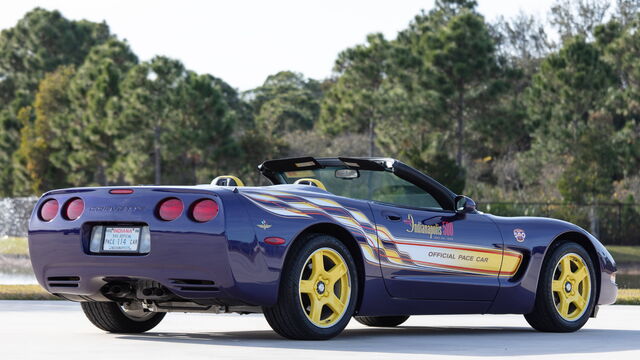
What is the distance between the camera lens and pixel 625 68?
135 feet

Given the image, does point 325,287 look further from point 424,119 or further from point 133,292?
point 424,119

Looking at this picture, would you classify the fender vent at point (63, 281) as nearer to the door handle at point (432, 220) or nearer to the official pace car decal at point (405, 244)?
the official pace car decal at point (405, 244)

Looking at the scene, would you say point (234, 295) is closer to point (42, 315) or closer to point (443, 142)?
point (42, 315)

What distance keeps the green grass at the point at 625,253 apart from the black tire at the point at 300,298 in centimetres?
2804

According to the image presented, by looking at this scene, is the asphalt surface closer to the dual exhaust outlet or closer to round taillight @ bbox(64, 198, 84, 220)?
the dual exhaust outlet

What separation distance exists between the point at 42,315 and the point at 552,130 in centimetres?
3134

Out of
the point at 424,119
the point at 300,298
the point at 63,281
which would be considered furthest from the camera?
the point at 424,119

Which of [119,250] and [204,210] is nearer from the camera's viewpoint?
[204,210]

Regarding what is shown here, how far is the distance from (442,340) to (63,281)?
2.60 meters

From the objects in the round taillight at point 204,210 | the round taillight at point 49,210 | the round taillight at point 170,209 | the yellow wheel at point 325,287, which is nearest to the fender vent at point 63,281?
the round taillight at point 49,210

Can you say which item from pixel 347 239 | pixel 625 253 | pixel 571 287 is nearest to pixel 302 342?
pixel 347 239

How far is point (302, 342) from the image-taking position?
24.7 ft

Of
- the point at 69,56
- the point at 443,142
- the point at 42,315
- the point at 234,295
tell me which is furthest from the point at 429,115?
the point at 69,56

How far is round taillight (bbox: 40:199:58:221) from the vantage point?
792 centimetres
